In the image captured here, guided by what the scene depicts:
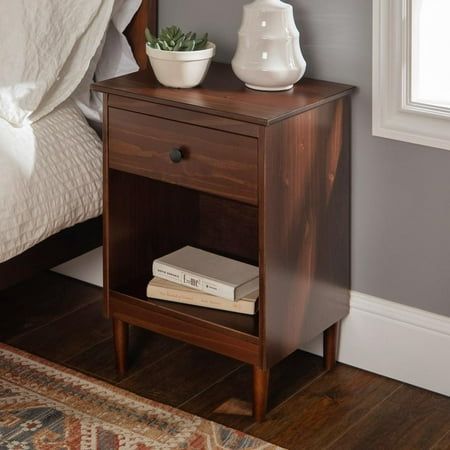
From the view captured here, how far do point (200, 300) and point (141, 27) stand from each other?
2.31ft

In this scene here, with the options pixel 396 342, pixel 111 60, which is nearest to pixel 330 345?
pixel 396 342

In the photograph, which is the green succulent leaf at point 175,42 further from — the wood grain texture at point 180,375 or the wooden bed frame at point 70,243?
the wood grain texture at point 180,375

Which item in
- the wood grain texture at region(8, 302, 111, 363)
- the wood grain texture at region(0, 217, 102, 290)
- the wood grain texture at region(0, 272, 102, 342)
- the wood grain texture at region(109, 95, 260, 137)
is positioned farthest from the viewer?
the wood grain texture at region(0, 272, 102, 342)

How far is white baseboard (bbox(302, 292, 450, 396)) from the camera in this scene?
87.0 inches

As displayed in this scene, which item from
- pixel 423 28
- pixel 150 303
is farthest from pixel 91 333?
pixel 423 28

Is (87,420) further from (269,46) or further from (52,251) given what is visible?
(269,46)

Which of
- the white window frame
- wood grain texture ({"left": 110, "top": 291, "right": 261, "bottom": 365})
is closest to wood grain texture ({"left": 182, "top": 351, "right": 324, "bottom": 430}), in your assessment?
wood grain texture ({"left": 110, "top": 291, "right": 261, "bottom": 365})

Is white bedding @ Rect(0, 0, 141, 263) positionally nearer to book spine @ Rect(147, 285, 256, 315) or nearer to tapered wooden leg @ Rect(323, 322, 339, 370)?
book spine @ Rect(147, 285, 256, 315)

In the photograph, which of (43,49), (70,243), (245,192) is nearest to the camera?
(245,192)

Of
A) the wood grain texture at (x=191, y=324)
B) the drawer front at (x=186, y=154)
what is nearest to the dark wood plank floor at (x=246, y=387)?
the wood grain texture at (x=191, y=324)

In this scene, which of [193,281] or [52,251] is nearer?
[193,281]

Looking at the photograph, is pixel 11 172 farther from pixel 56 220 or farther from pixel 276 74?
pixel 276 74

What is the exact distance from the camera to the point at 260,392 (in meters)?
2.10

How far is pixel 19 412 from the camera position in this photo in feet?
6.95
